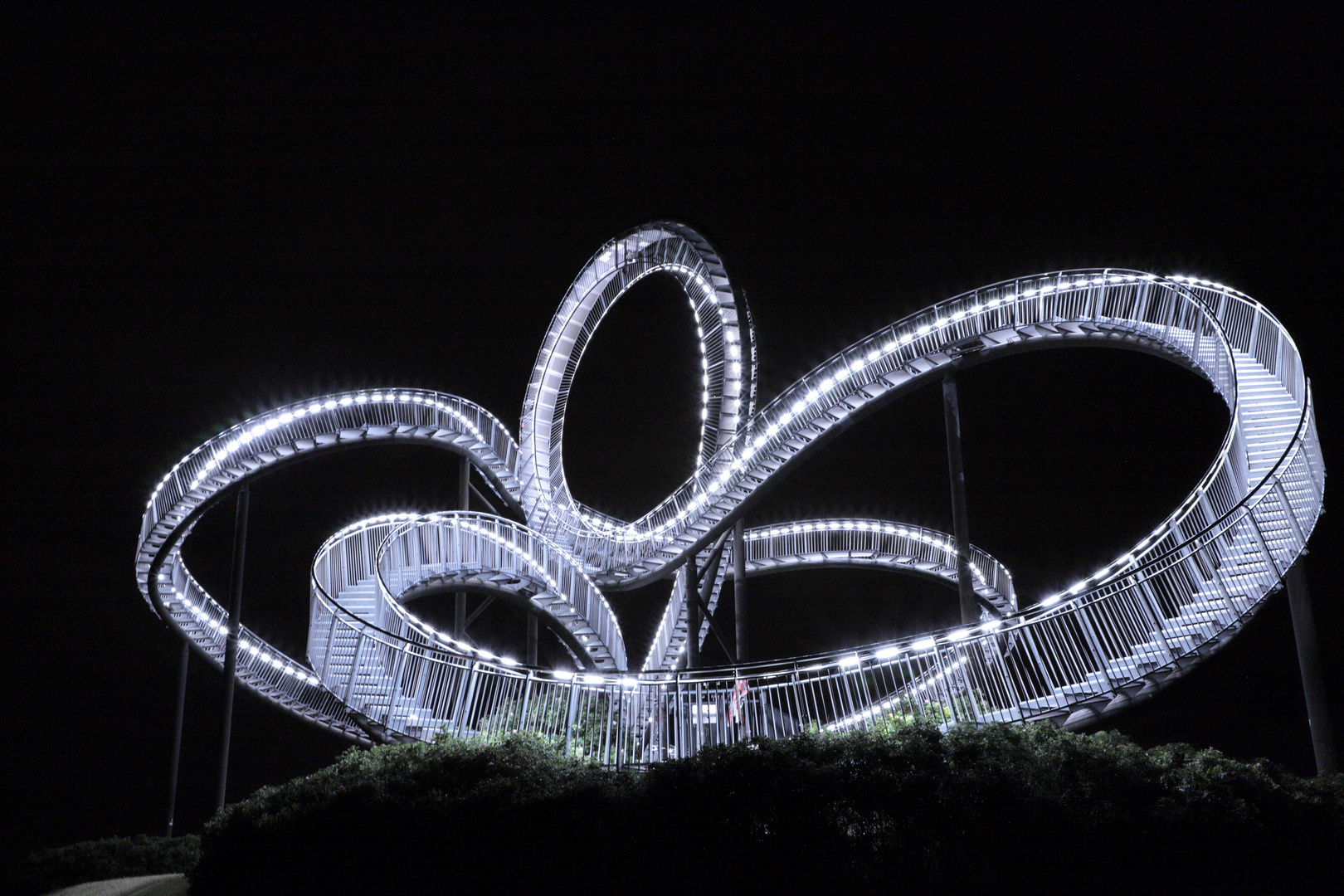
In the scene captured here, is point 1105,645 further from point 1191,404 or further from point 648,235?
point 1191,404

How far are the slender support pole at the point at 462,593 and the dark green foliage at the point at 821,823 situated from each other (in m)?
11.4

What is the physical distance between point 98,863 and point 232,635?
5.08 m

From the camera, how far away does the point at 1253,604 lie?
12.5 metres

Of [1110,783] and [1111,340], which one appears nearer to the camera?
[1110,783]

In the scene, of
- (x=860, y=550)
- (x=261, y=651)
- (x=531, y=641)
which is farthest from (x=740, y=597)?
(x=261, y=651)

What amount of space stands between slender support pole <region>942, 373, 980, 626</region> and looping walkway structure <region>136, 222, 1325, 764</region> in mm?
609

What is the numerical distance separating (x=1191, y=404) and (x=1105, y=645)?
22822 millimetres

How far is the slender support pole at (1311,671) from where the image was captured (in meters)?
13.0

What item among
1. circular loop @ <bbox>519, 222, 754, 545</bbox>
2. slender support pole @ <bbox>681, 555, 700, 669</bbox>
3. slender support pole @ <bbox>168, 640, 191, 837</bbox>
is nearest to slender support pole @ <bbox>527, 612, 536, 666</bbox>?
circular loop @ <bbox>519, 222, 754, 545</bbox>

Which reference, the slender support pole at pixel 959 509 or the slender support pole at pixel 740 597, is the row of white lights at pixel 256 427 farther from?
the slender support pole at pixel 959 509

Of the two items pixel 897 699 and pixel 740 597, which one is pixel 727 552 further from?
pixel 897 699

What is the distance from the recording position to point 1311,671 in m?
13.5

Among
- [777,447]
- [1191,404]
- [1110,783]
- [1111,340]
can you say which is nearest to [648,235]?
[777,447]

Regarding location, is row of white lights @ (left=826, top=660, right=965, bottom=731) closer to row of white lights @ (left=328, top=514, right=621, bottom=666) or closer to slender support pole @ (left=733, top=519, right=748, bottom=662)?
slender support pole @ (left=733, top=519, right=748, bottom=662)
